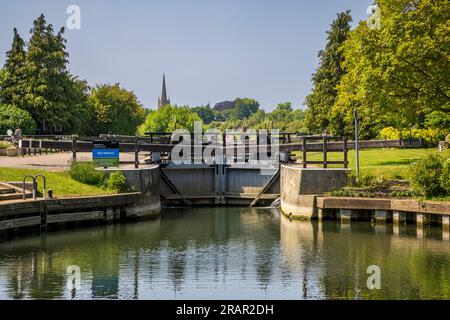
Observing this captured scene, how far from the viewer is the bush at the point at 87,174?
110 feet

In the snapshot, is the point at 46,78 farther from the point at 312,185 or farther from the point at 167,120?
the point at 167,120

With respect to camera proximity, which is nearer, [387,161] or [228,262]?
[228,262]

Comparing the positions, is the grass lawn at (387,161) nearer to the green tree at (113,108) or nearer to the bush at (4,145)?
the bush at (4,145)

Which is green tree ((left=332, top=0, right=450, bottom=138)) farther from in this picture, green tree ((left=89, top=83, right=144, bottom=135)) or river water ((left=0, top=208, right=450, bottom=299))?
green tree ((left=89, top=83, right=144, bottom=135))

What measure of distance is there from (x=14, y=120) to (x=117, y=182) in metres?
30.1

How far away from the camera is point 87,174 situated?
3366 centimetres

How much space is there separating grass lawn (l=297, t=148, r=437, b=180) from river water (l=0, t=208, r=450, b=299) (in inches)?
166

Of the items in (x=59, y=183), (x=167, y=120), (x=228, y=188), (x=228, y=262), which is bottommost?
(x=228, y=262)

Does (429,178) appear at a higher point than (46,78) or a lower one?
lower

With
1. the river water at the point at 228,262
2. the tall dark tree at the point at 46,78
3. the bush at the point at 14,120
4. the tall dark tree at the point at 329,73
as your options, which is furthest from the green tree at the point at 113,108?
the river water at the point at 228,262

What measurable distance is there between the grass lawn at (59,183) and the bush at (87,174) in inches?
12.9

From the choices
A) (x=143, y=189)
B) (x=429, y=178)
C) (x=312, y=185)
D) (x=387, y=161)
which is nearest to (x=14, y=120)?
(x=143, y=189)

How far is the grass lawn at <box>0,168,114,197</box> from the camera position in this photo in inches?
1241
